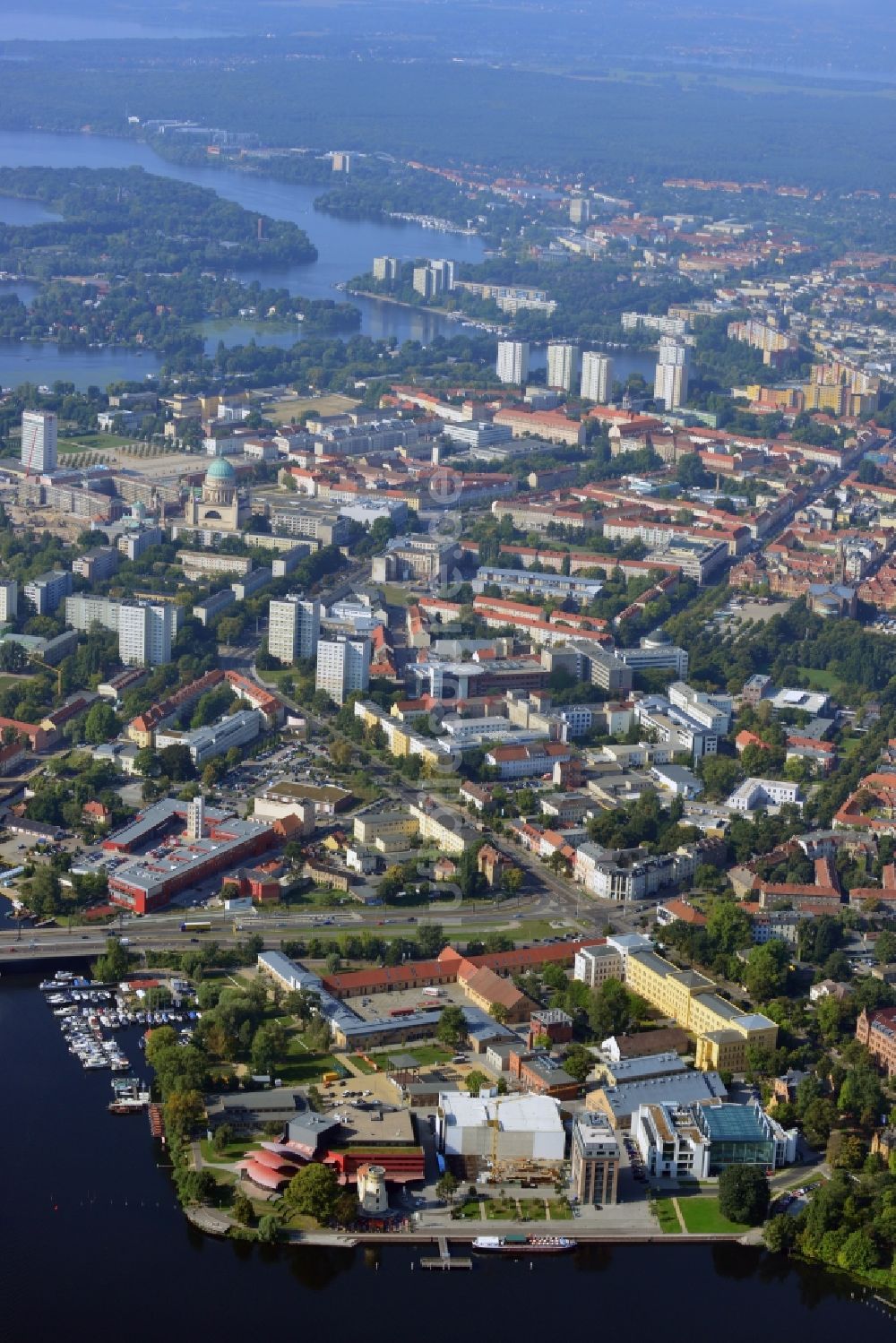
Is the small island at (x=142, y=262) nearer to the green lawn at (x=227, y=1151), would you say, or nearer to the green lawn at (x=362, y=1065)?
the green lawn at (x=362, y=1065)

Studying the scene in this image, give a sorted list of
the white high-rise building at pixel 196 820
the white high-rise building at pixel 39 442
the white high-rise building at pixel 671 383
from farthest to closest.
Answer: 1. the white high-rise building at pixel 671 383
2. the white high-rise building at pixel 39 442
3. the white high-rise building at pixel 196 820

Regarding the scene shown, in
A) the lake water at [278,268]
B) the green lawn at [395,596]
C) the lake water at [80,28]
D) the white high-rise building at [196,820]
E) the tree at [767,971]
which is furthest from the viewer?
the lake water at [80,28]

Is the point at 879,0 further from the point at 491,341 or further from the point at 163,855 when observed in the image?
the point at 163,855

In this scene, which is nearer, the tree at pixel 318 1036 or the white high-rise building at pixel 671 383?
the tree at pixel 318 1036

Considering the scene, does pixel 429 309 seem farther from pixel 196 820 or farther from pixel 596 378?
pixel 196 820

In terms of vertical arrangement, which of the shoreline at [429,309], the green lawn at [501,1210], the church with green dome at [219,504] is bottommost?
the shoreline at [429,309]

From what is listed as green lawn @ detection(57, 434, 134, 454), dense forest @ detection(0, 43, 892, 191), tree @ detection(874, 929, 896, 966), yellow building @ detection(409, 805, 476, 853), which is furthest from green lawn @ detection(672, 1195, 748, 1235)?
dense forest @ detection(0, 43, 892, 191)

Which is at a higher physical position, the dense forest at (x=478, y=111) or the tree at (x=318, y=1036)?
the tree at (x=318, y=1036)

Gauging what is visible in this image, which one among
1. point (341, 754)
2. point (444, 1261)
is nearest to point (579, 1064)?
point (444, 1261)

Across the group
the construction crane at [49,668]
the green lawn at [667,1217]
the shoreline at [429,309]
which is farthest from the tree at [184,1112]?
the shoreline at [429,309]
